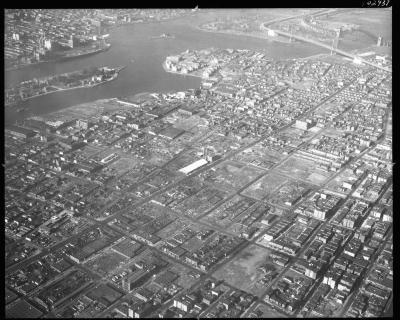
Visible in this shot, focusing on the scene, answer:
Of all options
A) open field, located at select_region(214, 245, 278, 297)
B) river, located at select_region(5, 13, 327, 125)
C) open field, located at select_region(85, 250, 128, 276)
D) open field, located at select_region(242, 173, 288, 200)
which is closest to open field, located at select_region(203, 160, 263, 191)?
open field, located at select_region(242, 173, 288, 200)

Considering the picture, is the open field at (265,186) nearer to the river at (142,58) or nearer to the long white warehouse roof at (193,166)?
the long white warehouse roof at (193,166)

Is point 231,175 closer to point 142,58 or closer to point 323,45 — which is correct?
point 142,58

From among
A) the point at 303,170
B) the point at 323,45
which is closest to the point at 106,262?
the point at 303,170

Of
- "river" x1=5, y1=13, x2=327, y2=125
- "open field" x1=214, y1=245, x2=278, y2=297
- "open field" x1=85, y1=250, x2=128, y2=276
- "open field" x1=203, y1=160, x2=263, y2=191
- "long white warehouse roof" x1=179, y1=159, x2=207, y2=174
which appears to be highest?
"river" x1=5, y1=13, x2=327, y2=125

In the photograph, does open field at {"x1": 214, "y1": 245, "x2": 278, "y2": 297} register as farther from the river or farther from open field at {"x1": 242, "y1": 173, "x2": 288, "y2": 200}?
the river

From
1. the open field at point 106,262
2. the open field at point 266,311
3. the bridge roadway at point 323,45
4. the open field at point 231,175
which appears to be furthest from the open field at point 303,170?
the bridge roadway at point 323,45

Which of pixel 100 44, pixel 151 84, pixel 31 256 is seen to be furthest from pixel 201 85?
pixel 31 256

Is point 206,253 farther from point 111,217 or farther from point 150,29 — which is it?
point 150,29
